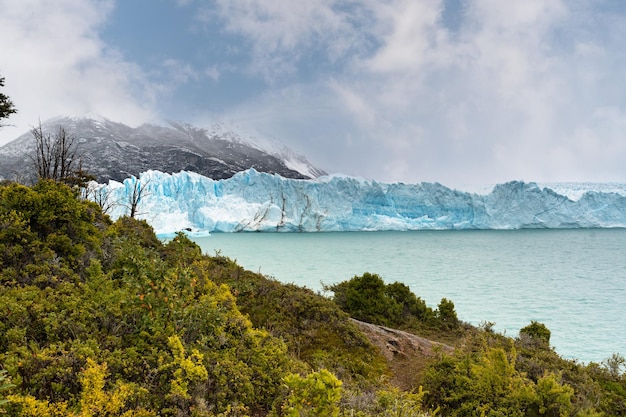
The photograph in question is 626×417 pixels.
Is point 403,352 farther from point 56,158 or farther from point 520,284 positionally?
point 520,284

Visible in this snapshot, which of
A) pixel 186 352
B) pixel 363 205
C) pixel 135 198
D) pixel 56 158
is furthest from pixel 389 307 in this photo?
pixel 363 205

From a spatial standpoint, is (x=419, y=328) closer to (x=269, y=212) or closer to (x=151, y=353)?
(x=151, y=353)

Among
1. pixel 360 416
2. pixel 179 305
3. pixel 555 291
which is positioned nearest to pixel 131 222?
pixel 179 305

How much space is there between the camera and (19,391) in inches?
106

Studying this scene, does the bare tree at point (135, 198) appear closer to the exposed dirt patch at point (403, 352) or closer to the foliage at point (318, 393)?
the exposed dirt patch at point (403, 352)

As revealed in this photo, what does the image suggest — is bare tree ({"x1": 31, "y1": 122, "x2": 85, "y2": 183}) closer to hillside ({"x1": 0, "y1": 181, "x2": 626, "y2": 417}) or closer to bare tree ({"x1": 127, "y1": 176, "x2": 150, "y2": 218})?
bare tree ({"x1": 127, "y1": 176, "x2": 150, "y2": 218})

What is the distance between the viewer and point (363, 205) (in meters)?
65.7

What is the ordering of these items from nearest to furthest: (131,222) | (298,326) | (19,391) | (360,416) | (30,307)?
1. (19,391)
2. (360,416)
3. (30,307)
4. (298,326)
5. (131,222)

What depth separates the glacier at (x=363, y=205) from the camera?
2365 inches

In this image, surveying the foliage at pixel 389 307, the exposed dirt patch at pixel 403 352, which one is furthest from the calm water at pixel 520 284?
the exposed dirt patch at pixel 403 352

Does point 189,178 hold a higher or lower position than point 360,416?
higher

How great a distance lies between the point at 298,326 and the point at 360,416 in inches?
169

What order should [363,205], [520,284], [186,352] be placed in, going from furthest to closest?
[363,205], [520,284], [186,352]

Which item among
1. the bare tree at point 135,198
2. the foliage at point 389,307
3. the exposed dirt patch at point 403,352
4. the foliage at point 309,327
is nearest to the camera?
the foliage at point 309,327
